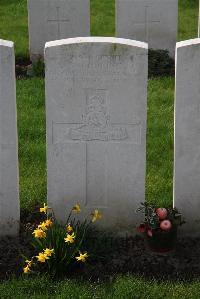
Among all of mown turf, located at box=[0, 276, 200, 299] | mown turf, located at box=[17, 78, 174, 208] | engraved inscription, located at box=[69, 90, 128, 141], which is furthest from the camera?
mown turf, located at box=[17, 78, 174, 208]

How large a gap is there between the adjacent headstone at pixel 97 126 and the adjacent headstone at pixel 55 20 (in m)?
4.77

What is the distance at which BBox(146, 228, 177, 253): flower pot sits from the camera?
18.0 ft

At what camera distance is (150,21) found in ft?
33.9

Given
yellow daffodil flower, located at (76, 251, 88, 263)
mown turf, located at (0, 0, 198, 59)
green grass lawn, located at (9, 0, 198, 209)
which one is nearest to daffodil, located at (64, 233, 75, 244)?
yellow daffodil flower, located at (76, 251, 88, 263)

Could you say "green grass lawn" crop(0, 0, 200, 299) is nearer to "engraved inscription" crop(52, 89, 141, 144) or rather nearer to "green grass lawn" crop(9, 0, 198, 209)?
"green grass lawn" crop(9, 0, 198, 209)

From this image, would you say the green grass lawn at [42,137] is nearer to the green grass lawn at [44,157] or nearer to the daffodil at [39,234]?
the green grass lawn at [44,157]

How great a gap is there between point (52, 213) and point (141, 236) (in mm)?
747

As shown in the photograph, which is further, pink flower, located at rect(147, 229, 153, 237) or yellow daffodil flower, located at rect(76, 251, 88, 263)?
pink flower, located at rect(147, 229, 153, 237)

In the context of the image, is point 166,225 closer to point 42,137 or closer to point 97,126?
point 97,126

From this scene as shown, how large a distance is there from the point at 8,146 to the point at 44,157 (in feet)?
5.77

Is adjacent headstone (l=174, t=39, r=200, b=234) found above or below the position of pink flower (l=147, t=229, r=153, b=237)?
above

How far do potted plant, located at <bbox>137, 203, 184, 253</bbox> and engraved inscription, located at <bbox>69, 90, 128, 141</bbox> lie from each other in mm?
631

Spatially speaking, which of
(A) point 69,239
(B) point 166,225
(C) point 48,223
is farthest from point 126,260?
(C) point 48,223

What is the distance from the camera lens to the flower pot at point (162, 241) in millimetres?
5477
